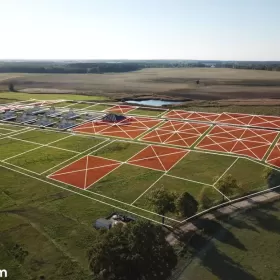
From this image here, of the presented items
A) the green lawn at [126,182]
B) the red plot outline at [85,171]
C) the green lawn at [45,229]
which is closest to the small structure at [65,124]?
the red plot outline at [85,171]

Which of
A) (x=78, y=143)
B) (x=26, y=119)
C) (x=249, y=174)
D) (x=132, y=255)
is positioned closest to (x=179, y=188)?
(x=249, y=174)

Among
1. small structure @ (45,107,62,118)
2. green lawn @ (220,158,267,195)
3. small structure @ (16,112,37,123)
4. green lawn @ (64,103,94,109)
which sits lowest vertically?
green lawn @ (64,103,94,109)

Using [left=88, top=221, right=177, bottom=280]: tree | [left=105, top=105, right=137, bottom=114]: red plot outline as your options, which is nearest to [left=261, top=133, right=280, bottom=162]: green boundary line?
[left=88, top=221, right=177, bottom=280]: tree

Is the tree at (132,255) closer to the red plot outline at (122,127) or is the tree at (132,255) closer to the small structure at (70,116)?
the red plot outline at (122,127)

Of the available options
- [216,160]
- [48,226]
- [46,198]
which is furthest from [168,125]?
[48,226]

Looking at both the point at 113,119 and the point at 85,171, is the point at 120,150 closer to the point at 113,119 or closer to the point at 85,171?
the point at 85,171

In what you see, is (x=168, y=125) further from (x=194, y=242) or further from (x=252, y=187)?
(x=194, y=242)

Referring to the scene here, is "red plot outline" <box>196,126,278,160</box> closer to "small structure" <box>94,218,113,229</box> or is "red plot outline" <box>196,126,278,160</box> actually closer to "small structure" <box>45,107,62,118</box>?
"small structure" <box>94,218,113,229</box>
